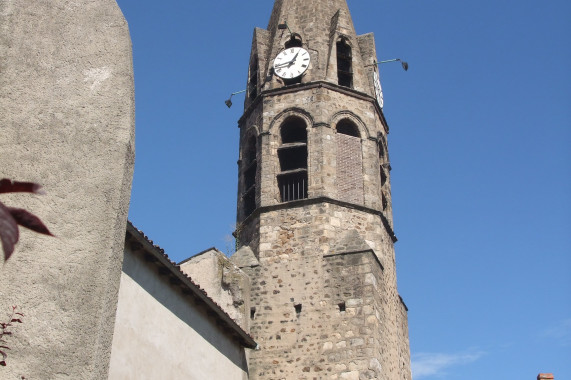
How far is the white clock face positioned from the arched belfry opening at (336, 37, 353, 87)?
104 cm

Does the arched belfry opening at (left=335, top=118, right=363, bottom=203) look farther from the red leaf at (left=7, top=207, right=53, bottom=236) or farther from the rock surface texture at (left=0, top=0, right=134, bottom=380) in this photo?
the red leaf at (left=7, top=207, right=53, bottom=236)

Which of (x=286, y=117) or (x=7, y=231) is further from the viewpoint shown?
(x=286, y=117)

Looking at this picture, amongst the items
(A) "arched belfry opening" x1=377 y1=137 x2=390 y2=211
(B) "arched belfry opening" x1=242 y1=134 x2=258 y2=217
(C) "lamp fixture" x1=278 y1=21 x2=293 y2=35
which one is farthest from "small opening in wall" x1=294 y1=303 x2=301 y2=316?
(C) "lamp fixture" x1=278 y1=21 x2=293 y2=35

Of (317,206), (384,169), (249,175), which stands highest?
(384,169)

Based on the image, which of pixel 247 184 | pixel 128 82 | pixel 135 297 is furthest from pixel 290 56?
pixel 128 82

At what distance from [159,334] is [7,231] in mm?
9272

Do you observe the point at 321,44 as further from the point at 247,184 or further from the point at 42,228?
the point at 42,228

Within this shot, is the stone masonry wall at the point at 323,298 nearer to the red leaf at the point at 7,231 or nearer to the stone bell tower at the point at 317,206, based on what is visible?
the stone bell tower at the point at 317,206

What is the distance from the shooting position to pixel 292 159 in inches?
703

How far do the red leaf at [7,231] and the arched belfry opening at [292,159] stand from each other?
1477cm

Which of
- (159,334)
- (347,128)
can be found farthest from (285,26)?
(159,334)

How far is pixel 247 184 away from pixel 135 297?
800cm

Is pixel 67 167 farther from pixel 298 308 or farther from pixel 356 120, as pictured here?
pixel 356 120

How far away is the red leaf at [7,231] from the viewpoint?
1.94m
